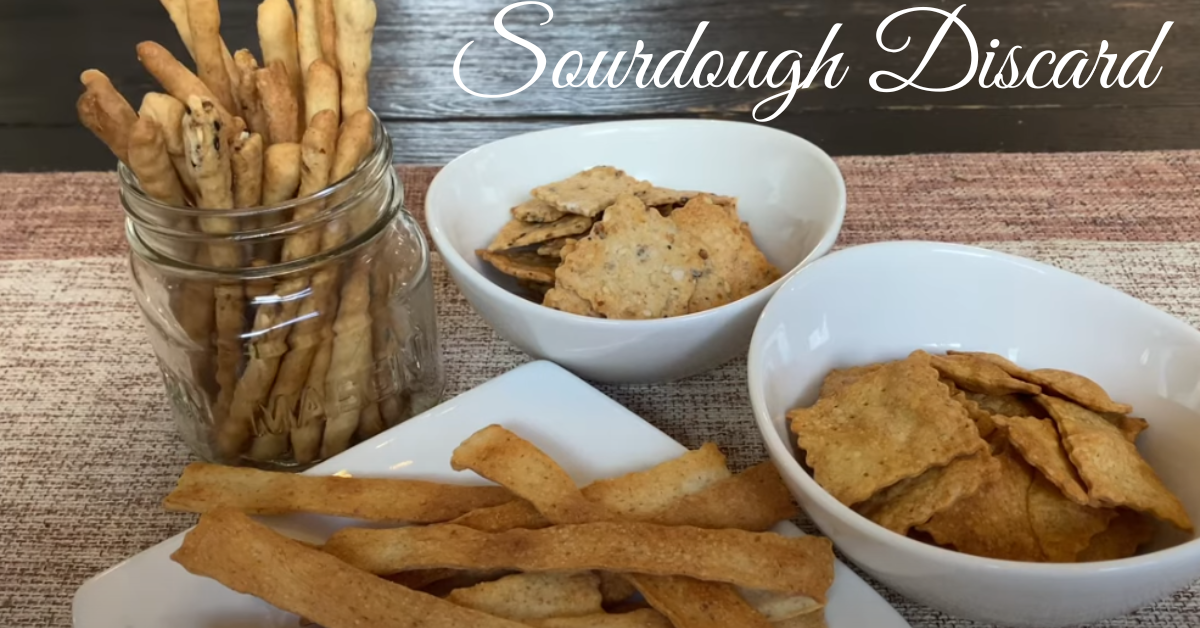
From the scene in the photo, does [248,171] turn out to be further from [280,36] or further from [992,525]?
[992,525]

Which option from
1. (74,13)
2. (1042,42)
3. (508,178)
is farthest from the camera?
(74,13)

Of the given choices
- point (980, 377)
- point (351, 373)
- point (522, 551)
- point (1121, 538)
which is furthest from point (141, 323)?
point (1121, 538)

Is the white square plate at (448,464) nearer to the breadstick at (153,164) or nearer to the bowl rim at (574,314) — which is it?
the bowl rim at (574,314)

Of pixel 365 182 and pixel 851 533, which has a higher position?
pixel 365 182

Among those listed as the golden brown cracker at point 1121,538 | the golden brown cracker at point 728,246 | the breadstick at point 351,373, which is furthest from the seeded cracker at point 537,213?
the golden brown cracker at point 1121,538

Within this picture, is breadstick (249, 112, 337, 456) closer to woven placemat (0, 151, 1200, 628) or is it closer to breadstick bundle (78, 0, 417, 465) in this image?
breadstick bundle (78, 0, 417, 465)

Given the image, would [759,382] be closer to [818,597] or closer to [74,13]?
[818,597]

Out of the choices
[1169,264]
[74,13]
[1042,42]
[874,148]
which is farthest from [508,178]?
[74,13]

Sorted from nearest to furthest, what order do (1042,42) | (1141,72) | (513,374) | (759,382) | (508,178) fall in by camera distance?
(759,382), (513,374), (508,178), (1141,72), (1042,42)
